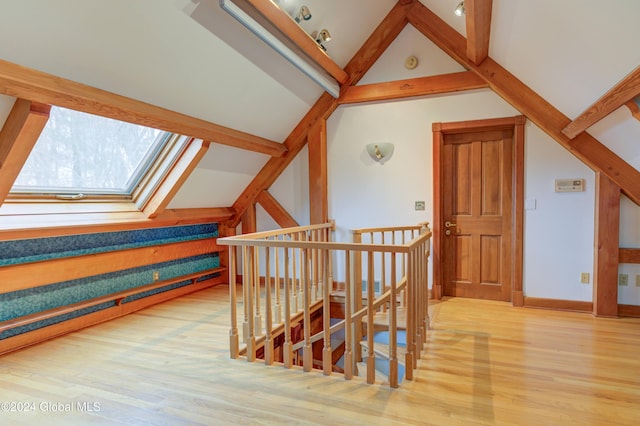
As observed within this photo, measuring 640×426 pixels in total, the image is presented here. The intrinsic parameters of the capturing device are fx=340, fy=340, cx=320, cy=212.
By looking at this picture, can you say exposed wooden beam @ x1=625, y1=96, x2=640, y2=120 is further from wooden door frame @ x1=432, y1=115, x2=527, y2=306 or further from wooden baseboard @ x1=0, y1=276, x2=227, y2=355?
wooden baseboard @ x1=0, y1=276, x2=227, y2=355

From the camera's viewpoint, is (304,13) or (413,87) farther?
(413,87)

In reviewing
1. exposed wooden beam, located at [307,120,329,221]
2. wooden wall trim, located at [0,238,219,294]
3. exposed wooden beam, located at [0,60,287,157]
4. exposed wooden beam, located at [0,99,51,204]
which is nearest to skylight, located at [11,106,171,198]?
exposed wooden beam, located at [0,99,51,204]

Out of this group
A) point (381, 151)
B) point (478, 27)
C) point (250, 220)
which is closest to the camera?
point (478, 27)

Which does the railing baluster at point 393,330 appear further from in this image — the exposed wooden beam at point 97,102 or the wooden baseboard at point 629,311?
the wooden baseboard at point 629,311

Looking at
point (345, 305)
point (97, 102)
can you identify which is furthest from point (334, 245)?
point (97, 102)

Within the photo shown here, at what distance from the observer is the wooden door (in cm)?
401

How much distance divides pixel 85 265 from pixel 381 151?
358 cm

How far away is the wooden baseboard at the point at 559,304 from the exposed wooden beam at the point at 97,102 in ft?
12.5

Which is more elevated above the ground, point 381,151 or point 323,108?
point 323,108

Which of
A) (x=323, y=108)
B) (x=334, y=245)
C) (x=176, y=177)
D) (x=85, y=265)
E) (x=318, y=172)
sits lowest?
(x=85, y=265)

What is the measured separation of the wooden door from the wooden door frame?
8cm

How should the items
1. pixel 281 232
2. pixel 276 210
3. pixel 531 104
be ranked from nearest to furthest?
pixel 281 232 → pixel 531 104 → pixel 276 210

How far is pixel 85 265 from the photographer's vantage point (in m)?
3.55

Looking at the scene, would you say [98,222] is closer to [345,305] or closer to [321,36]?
[345,305]
